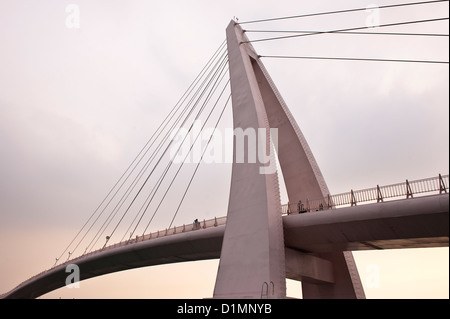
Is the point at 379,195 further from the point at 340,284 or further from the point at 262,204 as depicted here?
the point at 340,284

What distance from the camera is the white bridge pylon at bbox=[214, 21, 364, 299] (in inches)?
614

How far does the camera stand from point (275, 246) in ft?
52.1

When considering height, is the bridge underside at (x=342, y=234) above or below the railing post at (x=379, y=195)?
below

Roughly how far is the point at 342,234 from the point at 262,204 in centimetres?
375

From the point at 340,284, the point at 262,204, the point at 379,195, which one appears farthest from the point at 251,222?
the point at 340,284

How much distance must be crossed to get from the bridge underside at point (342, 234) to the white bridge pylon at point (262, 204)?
0.30 meters

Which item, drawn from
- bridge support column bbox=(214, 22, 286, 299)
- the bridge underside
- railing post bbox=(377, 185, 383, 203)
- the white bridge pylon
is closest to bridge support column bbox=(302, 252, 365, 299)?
the white bridge pylon

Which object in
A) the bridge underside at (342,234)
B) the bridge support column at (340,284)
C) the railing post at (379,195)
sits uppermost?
the railing post at (379,195)

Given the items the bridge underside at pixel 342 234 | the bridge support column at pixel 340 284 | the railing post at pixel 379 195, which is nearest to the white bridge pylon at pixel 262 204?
the bridge support column at pixel 340 284

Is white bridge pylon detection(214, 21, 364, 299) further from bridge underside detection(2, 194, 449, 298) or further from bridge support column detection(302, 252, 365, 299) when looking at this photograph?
bridge underside detection(2, 194, 449, 298)

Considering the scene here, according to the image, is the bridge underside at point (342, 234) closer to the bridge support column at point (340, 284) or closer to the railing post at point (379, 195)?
the bridge support column at point (340, 284)

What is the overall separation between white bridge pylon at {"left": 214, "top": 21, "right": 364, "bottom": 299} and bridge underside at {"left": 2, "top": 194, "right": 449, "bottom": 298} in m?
0.30

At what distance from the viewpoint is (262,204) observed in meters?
16.7

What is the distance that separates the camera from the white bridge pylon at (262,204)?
15.6 m
